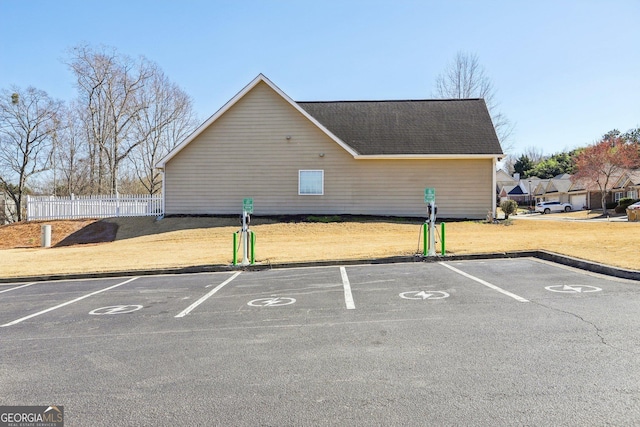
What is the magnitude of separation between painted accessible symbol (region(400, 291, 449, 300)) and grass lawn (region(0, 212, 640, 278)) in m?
4.24

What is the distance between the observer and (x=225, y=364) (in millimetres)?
4258

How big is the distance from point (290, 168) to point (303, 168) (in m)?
0.71

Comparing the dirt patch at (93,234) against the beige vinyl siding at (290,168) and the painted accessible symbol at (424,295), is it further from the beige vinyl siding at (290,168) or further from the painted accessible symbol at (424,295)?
the painted accessible symbol at (424,295)

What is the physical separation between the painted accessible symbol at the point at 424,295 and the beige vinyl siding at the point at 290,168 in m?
15.5

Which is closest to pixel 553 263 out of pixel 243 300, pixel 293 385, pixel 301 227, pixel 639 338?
pixel 639 338

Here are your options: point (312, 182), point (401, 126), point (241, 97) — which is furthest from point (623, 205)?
point (241, 97)

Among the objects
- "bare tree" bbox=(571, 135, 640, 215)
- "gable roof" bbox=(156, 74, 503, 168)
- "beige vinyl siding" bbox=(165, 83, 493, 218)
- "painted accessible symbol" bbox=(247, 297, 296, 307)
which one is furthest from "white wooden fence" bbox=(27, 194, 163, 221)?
"bare tree" bbox=(571, 135, 640, 215)

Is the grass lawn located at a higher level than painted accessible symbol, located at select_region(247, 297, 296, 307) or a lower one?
higher

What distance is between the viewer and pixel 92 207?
24500mm

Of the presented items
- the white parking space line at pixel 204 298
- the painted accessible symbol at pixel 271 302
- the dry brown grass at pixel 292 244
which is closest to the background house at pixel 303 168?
the dry brown grass at pixel 292 244

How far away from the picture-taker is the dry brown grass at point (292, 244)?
463 inches

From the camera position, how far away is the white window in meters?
22.7

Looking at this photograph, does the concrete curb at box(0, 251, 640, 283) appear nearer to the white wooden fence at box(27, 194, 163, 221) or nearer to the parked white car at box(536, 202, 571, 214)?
the white wooden fence at box(27, 194, 163, 221)

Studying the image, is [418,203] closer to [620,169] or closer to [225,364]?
[225,364]
